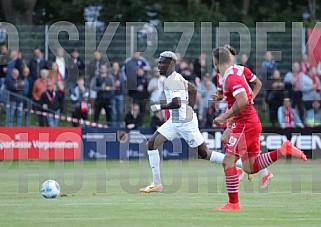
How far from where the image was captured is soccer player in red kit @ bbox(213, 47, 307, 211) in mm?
14195

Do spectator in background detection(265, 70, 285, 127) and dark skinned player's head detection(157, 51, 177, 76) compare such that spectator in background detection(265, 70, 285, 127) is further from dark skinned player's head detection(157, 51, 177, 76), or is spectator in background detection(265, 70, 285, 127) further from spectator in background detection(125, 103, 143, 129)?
dark skinned player's head detection(157, 51, 177, 76)

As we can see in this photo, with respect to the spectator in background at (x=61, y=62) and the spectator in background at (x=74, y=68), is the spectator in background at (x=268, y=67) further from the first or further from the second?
the spectator in background at (x=61, y=62)

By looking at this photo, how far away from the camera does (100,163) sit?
26.5 meters

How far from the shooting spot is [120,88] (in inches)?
1113

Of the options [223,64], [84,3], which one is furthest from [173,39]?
[223,64]

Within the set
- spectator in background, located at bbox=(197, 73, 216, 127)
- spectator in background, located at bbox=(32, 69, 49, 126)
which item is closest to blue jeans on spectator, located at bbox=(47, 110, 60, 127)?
spectator in background, located at bbox=(32, 69, 49, 126)

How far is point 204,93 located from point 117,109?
105 inches

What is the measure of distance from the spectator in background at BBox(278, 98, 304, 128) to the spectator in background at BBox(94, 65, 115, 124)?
17.0 ft

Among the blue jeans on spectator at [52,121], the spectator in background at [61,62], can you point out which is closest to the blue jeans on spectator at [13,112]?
the blue jeans on spectator at [52,121]

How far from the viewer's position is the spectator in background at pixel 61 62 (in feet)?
91.8

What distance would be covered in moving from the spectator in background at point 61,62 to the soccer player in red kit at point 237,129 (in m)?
13.2

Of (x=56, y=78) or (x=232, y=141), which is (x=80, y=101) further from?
(x=232, y=141)

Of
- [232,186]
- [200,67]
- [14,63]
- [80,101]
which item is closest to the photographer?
[232,186]

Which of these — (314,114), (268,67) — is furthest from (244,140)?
(314,114)
